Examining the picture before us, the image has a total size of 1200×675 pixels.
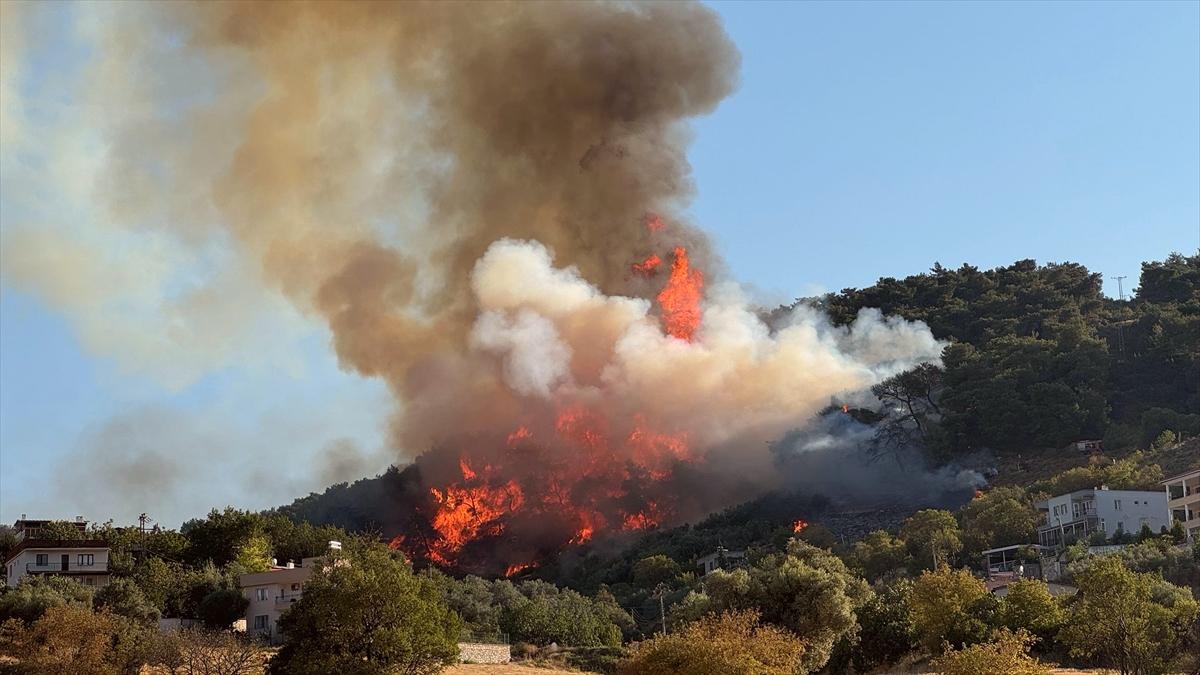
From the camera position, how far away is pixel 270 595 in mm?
73562

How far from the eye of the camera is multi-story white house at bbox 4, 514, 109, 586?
8006cm

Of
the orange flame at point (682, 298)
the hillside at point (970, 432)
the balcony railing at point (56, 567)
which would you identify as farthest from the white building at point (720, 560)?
the balcony railing at point (56, 567)

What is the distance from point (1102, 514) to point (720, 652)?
47.2 m

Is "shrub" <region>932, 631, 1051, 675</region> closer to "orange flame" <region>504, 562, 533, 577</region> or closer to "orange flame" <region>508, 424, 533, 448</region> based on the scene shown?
"orange flame" <region>504, 562, 533, 577</region>

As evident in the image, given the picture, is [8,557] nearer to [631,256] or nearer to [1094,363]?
[631,256]

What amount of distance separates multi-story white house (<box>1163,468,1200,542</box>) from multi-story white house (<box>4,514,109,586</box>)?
60.3 meters

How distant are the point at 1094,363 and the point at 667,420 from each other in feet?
119

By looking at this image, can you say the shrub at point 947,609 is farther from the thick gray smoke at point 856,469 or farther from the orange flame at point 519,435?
the orange flame at point 519,435

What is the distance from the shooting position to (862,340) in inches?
5389

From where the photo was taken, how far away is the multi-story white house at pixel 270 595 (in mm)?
72375

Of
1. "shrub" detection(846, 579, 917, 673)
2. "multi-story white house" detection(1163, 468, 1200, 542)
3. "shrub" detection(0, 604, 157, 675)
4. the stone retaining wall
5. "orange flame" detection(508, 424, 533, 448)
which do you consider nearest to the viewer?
"shrub" detection(0, 604, 157, 675)

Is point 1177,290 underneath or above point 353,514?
above

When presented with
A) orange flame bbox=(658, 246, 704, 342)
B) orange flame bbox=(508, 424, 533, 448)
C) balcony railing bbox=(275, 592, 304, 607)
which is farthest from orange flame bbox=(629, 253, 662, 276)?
balcony railing bbox=(275, 592, 304, 607)

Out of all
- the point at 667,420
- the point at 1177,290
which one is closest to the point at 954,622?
the point at 667,420
